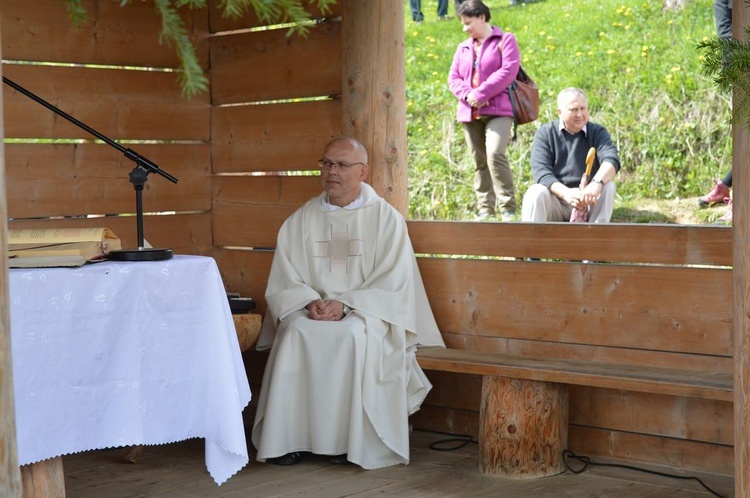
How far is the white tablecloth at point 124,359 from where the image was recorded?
134 inches

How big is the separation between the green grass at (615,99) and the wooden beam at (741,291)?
4.56m

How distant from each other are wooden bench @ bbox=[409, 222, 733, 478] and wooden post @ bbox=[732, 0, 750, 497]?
2.85 feet

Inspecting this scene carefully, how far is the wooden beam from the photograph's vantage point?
3.57m

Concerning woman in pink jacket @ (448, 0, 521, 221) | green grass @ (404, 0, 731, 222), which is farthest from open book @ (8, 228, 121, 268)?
green grass @ (404, 0, 731, 222)

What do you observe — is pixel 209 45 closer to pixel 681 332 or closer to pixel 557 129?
pixel 557 129

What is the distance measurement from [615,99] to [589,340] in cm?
483

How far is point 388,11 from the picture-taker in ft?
19.1

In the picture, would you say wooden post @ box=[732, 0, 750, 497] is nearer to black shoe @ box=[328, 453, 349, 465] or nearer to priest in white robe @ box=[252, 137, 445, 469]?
priest in white robe @ box=[252, 137, 445, 469]

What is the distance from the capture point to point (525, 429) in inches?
198

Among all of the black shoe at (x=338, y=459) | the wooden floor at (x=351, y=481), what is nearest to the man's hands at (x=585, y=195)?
the wooden floor at (x=351, y=481)

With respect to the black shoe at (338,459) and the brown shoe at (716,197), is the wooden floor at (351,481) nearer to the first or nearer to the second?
the black shoe at (338,459)

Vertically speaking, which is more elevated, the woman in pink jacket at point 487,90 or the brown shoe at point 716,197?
the woman in pink jacket at point 487,90

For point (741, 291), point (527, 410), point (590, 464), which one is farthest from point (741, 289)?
point (590, 464)

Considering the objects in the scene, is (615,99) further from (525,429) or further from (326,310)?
(525,429)
